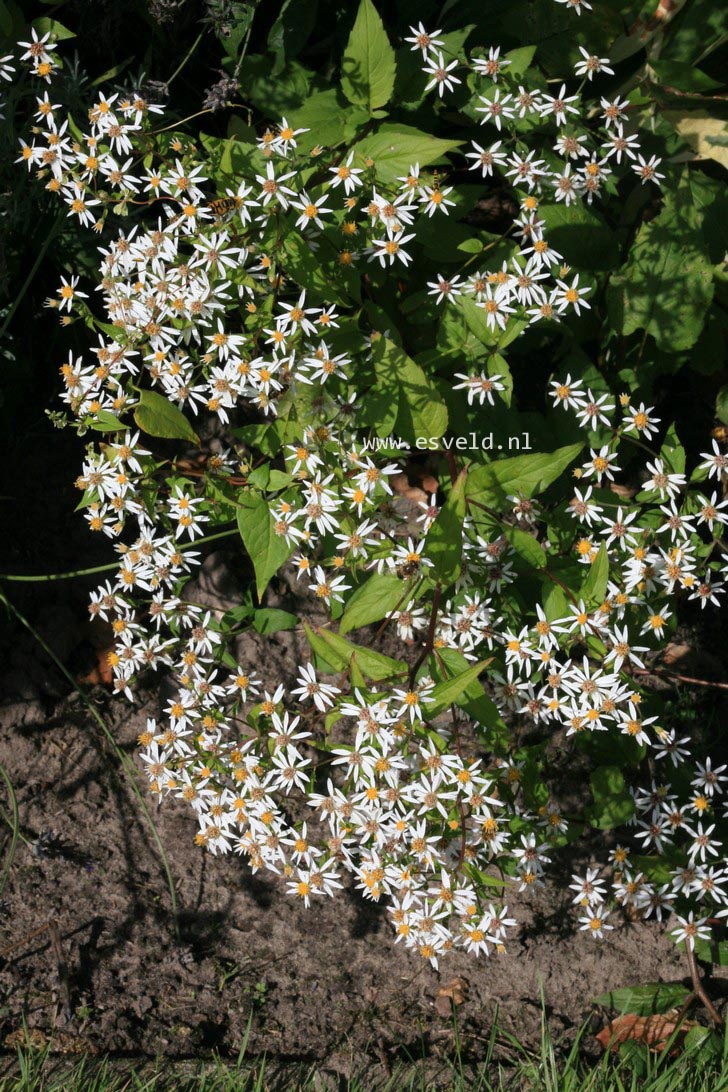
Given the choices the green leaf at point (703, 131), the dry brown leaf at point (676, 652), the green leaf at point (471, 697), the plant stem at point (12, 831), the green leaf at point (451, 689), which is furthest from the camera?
the dry brown leaf at point (676, 652)

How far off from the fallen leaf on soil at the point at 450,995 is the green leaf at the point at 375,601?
1579 millimetres

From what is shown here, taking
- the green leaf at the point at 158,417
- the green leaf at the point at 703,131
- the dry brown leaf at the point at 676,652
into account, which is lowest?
the dry brown leaf at the point at 676,652

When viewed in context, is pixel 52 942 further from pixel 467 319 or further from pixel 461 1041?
pixel 467 319

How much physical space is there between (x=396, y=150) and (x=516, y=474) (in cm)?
81

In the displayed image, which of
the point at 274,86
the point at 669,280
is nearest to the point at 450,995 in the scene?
the point at 669,280

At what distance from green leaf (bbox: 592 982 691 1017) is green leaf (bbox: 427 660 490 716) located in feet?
5.15

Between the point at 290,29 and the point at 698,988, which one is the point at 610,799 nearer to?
the point at 698,988

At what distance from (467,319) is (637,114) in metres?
0.80

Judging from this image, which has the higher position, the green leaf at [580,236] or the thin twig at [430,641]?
the green leaf at [580,236]

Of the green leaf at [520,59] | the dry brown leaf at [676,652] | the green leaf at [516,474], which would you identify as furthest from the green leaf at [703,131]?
the dry brown leaf at [676,652]

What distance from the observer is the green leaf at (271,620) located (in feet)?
8.86

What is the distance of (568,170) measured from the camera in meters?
2.27

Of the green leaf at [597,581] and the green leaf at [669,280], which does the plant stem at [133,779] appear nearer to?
the green leaf at [597,581]

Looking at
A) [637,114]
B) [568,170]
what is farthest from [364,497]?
[637,114]
